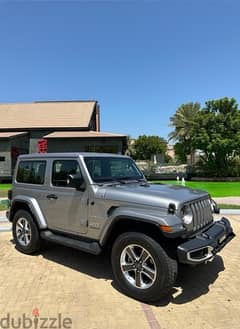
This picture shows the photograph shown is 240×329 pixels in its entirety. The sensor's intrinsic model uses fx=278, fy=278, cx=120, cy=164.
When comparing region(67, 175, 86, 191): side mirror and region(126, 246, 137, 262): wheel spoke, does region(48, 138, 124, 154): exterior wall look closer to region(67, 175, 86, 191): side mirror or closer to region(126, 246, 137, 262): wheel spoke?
region(67, 175, 86, 191): side mirror

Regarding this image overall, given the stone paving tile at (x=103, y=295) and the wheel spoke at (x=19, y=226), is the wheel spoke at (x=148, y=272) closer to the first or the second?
the stone paving tile at (x=103, y=295)

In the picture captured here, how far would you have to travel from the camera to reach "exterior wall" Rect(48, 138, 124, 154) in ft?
78.1

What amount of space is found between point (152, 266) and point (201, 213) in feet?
3.42

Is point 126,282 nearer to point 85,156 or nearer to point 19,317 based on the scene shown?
point 19,317

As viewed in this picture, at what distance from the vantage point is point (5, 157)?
24.9 metres

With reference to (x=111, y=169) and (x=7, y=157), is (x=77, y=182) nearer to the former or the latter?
(x=111, y=169)

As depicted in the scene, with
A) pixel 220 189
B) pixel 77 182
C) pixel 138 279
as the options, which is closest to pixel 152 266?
pixel 138 279

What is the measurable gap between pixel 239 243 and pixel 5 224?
635 cm

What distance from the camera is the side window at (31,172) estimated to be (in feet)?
17.2

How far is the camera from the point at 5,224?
8.20 meters

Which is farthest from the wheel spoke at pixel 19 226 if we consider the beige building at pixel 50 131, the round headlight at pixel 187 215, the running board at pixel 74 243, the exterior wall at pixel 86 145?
the exterior wall at pixel 86 145

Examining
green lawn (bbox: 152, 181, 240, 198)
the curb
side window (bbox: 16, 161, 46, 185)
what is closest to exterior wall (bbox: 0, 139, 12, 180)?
green lawn (bbox: 152, 181, 240, 198)

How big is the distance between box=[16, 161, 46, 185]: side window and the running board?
0.97 metres

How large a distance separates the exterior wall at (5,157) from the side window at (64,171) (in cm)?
2156
